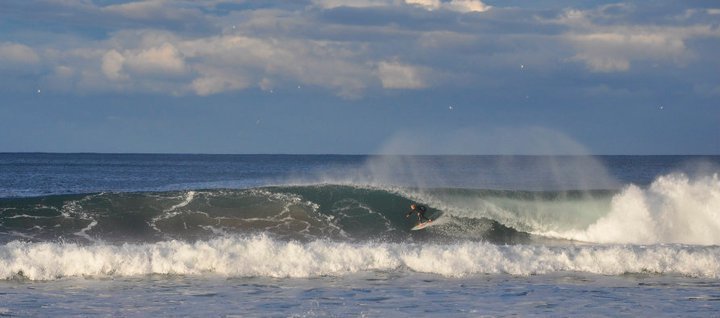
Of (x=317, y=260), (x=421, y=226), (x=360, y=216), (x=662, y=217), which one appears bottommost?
(x=317, y=260)

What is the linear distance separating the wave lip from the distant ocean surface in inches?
1.5

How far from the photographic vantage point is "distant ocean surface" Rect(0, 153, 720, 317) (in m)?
14.5

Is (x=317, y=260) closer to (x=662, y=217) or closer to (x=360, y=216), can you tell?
(x=360, y=216)

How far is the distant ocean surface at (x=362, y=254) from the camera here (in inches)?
572

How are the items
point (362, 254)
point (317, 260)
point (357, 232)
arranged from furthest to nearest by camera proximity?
point (357, 232) < point (362, 254) < point (317, 260)

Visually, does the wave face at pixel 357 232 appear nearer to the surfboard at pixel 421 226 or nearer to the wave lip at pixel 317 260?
the wave lip at pixel 317 260

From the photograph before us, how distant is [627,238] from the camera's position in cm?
2464

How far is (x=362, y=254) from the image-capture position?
18.6 m

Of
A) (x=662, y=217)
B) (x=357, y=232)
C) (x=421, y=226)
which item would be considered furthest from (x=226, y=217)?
(x=662, y=217)

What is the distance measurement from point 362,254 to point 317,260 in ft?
3.63

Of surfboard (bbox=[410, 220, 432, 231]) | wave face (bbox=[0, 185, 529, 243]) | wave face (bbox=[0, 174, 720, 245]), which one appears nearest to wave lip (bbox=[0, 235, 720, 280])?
wave face (bbox=[0, 174, 720, 245])

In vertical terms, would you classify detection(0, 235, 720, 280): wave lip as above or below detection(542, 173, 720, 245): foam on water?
below

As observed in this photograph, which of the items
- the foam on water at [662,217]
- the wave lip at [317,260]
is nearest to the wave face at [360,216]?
the foam on water at [662,217]

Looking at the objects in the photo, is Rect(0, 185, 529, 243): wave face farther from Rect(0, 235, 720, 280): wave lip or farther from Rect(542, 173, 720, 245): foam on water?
Rect(0, 235, 720, 280): wave lip
